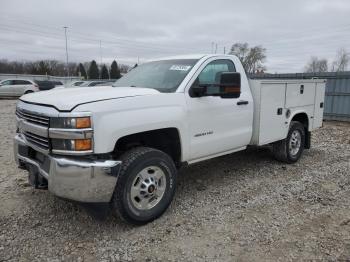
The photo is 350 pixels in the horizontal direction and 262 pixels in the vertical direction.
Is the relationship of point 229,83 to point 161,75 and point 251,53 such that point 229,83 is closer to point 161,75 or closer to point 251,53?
point 161,75

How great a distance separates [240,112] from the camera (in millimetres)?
4594

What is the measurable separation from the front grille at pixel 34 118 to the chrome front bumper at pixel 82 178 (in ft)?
1.09

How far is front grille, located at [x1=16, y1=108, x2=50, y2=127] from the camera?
123 inches

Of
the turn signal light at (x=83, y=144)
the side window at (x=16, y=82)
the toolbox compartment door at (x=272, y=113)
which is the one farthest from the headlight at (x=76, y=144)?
the side window at (x=16, y=82)

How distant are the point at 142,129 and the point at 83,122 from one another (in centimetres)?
65

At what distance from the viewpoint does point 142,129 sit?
3.36 meters

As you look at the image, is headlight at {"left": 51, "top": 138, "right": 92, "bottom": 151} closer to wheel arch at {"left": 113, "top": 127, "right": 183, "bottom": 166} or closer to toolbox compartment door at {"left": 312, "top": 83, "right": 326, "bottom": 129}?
wheel arch at {"left": 113, "top": 127, "right": 183, "bottom": 166}

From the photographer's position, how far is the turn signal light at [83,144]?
2977 mm

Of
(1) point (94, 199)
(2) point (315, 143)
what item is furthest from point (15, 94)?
(1) point (94, 199)

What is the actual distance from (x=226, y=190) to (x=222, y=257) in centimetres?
168

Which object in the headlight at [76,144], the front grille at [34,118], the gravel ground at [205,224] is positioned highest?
the front grille at [34,118]

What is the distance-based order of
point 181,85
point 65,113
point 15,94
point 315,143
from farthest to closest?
point 15,94
point 315,143
point 181,85
point 65,113

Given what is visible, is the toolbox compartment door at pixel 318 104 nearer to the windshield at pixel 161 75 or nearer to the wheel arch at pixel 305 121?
the wheel arch at pixel 305 121

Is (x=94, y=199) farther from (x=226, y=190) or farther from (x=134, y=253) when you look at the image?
(x=226, y=190)
